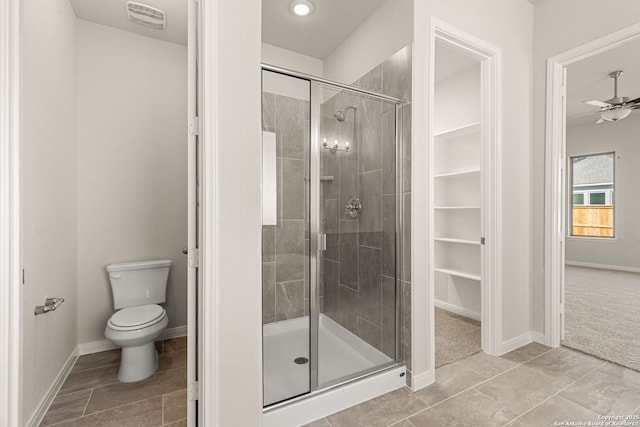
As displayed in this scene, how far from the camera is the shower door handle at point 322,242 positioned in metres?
1.88

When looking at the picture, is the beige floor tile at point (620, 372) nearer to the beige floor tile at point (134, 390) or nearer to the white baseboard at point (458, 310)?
the white baseboard at point (458, 310)

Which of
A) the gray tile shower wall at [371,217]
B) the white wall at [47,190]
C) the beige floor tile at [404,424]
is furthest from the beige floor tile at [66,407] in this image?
the beige floor tile at [404,424]

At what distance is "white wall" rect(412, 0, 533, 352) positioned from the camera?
2.38 metres

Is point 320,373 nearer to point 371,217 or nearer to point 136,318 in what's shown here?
point 371,217

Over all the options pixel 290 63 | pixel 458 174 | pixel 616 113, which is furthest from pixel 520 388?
pixel 616 113

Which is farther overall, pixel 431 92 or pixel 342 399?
pixel 431 92

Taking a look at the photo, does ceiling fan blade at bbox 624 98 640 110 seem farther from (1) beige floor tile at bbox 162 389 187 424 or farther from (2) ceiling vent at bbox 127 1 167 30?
(1) beige floor tile at bbox 162 389 187 424

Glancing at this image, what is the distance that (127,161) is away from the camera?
263 centimetres

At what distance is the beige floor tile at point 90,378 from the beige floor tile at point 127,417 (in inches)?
14.7

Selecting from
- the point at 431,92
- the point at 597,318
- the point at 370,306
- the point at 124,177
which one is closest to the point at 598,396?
the point at 370,306

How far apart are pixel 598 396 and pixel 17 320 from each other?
3.07 metres

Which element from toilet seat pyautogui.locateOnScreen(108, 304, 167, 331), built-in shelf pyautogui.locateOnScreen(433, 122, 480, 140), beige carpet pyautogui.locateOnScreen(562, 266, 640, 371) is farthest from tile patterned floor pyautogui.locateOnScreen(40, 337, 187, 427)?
built-in shelf pyautogui.locateOnScreen(433, 122, 480, 140)

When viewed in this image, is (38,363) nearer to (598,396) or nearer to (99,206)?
(99,206)

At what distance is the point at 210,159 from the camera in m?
1.29
